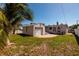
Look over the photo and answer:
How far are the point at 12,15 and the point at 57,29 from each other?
618 mm

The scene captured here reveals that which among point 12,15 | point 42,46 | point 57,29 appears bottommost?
point 42,46

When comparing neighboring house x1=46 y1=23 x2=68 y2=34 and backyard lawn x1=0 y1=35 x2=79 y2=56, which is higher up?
neighboring house x1=46 y1=23 x2=68 y2=34

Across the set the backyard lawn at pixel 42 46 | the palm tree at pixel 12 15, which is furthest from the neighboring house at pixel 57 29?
the palm tree at pixel 12 15

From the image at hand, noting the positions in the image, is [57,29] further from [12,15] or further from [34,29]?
[12,15]

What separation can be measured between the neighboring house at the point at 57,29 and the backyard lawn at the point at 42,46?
2.6 inches

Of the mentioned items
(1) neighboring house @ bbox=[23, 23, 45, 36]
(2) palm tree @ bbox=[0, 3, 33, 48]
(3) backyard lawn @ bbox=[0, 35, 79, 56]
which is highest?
(2) palm tree @ bbox=[0, 3, 33, 48]


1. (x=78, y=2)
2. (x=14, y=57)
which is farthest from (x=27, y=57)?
(x=78, y=2)

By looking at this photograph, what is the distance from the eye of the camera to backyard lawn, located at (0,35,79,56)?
11.6 feet

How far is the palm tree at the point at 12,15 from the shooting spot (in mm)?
3561

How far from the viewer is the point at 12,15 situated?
3580 mm

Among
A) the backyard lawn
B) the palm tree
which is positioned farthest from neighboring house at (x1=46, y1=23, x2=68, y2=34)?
the palm tree

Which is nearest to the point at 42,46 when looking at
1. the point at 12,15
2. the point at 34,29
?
the point at 34,29

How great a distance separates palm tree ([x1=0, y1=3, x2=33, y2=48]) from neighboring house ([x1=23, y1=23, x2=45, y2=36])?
10 centimetres

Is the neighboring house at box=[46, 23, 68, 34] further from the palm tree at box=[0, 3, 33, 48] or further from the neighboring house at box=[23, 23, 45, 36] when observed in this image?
the palm tree at box=[0, 3, 33, 48]
